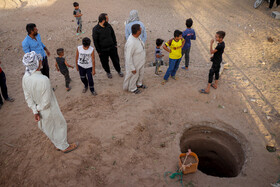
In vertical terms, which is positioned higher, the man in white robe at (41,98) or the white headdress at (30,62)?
the white headdress at (30,62)

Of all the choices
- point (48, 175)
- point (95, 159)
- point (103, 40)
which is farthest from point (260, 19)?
point (48, 175)

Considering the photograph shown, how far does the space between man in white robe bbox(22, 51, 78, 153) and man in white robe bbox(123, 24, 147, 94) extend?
72.0 inches

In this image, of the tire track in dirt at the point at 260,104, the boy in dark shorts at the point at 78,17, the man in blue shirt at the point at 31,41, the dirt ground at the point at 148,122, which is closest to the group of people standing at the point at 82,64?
the man in blue shirt at the point at 31,41

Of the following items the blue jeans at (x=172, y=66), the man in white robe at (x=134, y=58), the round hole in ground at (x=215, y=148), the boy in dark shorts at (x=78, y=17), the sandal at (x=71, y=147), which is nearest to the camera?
the sandal at (x=71, y=147)

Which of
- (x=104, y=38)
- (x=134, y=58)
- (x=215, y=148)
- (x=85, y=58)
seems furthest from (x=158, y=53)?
(x=215, y=148)

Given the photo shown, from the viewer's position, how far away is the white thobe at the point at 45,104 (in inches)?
106

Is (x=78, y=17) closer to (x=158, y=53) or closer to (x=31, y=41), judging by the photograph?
(x=31, y=41)

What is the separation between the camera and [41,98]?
9.14 ft

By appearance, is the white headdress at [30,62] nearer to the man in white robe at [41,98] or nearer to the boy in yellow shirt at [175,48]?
the man in white robe at [41,98]

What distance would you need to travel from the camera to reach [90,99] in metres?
4.71

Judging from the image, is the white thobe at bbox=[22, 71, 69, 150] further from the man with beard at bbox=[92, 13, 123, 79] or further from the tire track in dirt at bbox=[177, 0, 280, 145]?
the tire track in dirt at bbox=[177, 0, 280, 145]

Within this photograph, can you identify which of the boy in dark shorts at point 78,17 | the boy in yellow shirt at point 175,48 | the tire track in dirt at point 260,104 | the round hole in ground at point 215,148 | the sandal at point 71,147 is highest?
the boy in dark shorts at point 78,17

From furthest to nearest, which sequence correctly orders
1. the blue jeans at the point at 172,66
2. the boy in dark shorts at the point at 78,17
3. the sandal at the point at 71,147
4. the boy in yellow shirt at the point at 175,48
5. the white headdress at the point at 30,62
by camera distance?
the boy in dark shorts at the point at 78,17 < the blue jeans at the point at 172,66 < the boy in yellow shirt at the point at 175,48 < the sandal at the point at 71,147 < the white headdress at the point at 30,62

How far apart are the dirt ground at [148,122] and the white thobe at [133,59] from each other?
350mm
